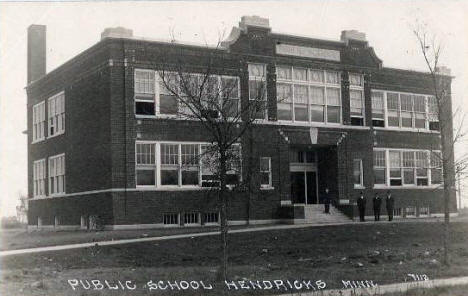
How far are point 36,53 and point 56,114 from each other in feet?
20.1

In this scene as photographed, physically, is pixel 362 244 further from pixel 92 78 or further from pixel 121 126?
pixel 92 78

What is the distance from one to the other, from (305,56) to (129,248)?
17.0 m

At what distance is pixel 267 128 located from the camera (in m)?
33.4

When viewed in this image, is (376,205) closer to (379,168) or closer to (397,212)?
(379,168)

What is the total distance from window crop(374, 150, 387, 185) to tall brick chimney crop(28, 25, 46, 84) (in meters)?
20.6

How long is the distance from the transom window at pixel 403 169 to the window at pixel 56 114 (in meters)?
17.6

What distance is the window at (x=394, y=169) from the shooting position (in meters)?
38.1

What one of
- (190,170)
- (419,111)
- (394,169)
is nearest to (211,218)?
(190,170)

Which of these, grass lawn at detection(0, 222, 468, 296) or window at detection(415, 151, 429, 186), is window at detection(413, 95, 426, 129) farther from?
grass lawn at detection(0, 222, 468, 296)

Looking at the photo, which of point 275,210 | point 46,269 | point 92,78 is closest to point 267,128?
point 275,210

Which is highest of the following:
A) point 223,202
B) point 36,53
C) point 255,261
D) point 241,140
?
point 36,53

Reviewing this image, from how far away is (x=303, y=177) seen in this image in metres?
36.2

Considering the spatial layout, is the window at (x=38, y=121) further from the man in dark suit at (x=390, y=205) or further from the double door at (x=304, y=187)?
the man in dark suit at (x=390, y=205)

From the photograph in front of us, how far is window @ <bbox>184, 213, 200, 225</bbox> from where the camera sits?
31.1 m
